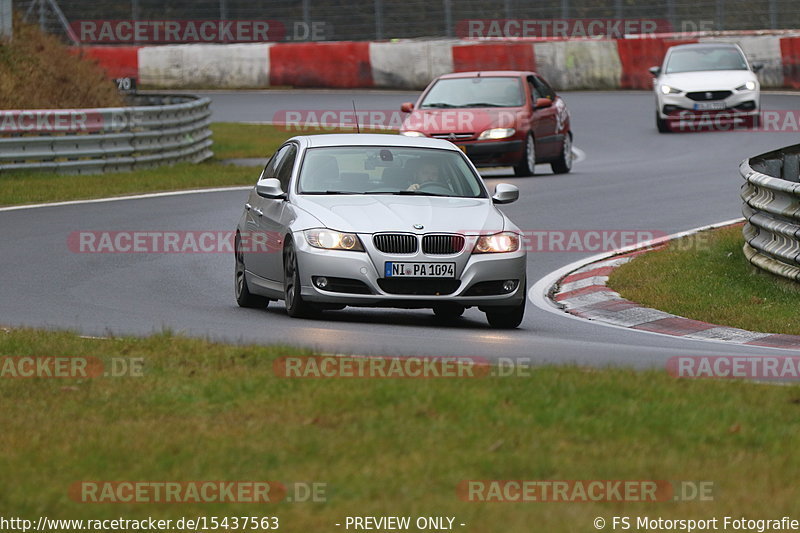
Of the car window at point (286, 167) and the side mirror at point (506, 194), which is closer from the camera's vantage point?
the side mirror at point (506, 194)

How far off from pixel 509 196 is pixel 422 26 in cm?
3455

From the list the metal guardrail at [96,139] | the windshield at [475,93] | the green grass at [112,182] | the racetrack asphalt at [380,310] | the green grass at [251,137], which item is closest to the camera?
the racetrack asphalt at [380,310]

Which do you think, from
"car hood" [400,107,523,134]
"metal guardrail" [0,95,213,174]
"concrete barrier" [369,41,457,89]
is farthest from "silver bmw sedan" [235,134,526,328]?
"concrete barrier" [369,41,457,89]

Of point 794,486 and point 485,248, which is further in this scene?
point 485,248

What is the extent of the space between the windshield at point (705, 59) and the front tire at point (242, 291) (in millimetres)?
20577

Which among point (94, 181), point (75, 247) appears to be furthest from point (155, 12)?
point (75, 247)

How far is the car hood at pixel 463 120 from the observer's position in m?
23.6

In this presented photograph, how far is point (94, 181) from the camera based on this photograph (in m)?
23.0

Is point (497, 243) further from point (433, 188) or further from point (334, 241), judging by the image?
point (334, 241)

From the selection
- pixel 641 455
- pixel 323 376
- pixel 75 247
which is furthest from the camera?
pixel 75 247

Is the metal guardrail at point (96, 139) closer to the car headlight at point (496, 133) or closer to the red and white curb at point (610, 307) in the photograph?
the car headlight at point (496, 133)

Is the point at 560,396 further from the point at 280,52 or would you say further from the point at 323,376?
the point at 280,52

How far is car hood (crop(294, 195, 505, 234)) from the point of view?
11141 mm

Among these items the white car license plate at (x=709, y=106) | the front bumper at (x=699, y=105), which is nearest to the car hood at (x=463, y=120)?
the front bumper at (x=699, y=105)
